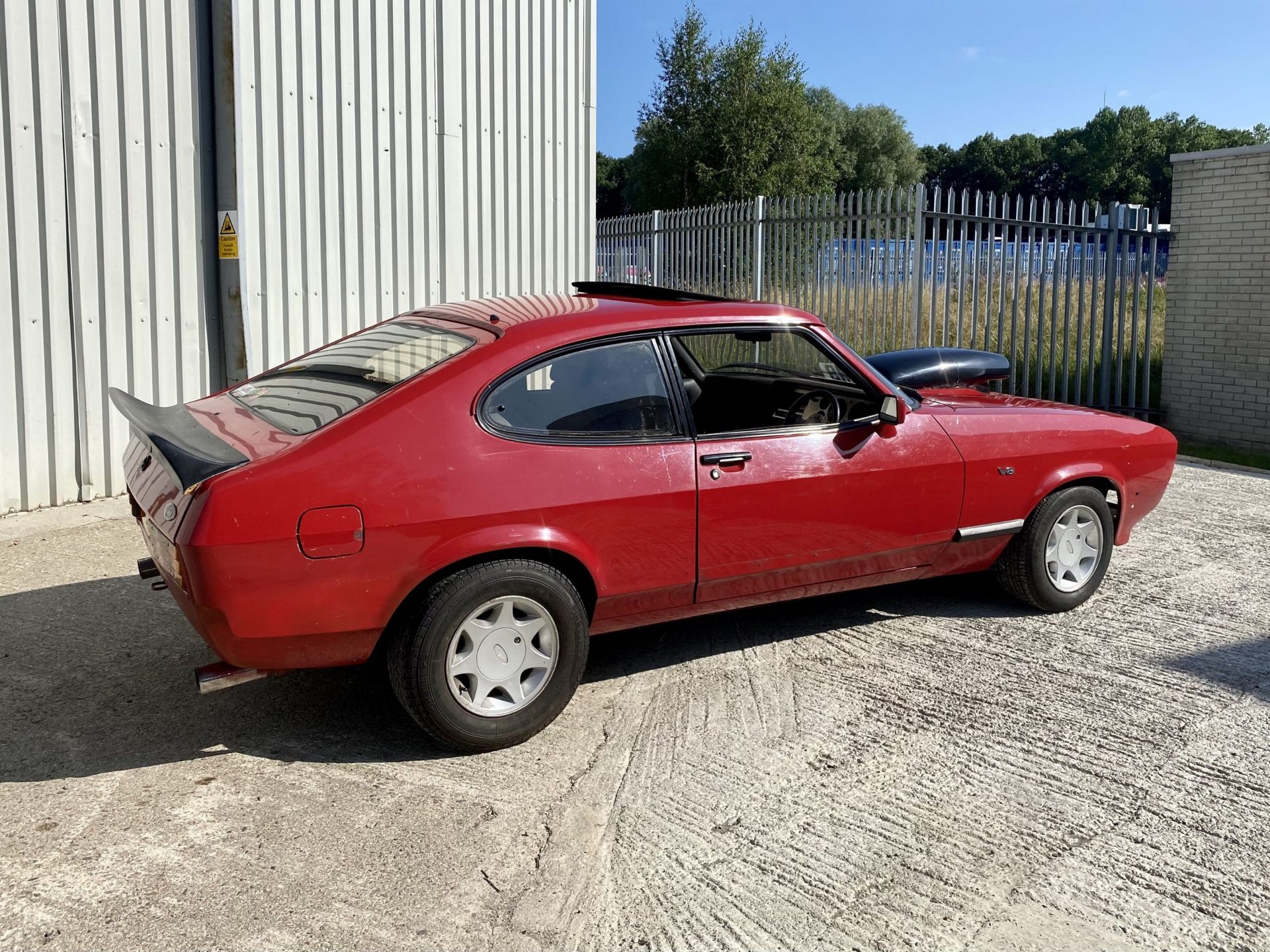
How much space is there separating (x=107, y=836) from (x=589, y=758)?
149 centimetres

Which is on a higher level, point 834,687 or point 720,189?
point 720,189

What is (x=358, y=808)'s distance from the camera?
3.32 meters

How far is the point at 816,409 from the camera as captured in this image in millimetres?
4684

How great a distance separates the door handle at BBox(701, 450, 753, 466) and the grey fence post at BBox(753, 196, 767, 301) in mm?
9687

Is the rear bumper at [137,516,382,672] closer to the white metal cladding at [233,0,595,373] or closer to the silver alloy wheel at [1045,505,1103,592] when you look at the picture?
the silver alloy wheel at [1045,505,1103,592]

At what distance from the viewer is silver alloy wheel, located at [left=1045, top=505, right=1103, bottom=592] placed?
5.12m

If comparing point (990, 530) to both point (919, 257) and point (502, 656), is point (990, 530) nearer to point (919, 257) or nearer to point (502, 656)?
point (502, 656)

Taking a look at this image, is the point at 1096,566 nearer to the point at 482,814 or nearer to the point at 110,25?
the point at 482,814

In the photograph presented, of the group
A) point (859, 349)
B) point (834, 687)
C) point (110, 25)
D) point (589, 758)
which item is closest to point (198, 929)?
point (589, 758)

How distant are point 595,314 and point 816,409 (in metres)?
1.14

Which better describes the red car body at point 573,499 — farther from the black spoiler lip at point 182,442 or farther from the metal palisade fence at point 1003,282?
the metal palisade fence at point 1003,282

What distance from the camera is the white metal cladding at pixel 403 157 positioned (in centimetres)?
808

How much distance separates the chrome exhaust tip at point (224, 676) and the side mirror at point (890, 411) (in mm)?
2580

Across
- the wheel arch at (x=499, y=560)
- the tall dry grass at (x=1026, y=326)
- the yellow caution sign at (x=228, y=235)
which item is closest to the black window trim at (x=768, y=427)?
the wheel arch at (x=499, y=560)
